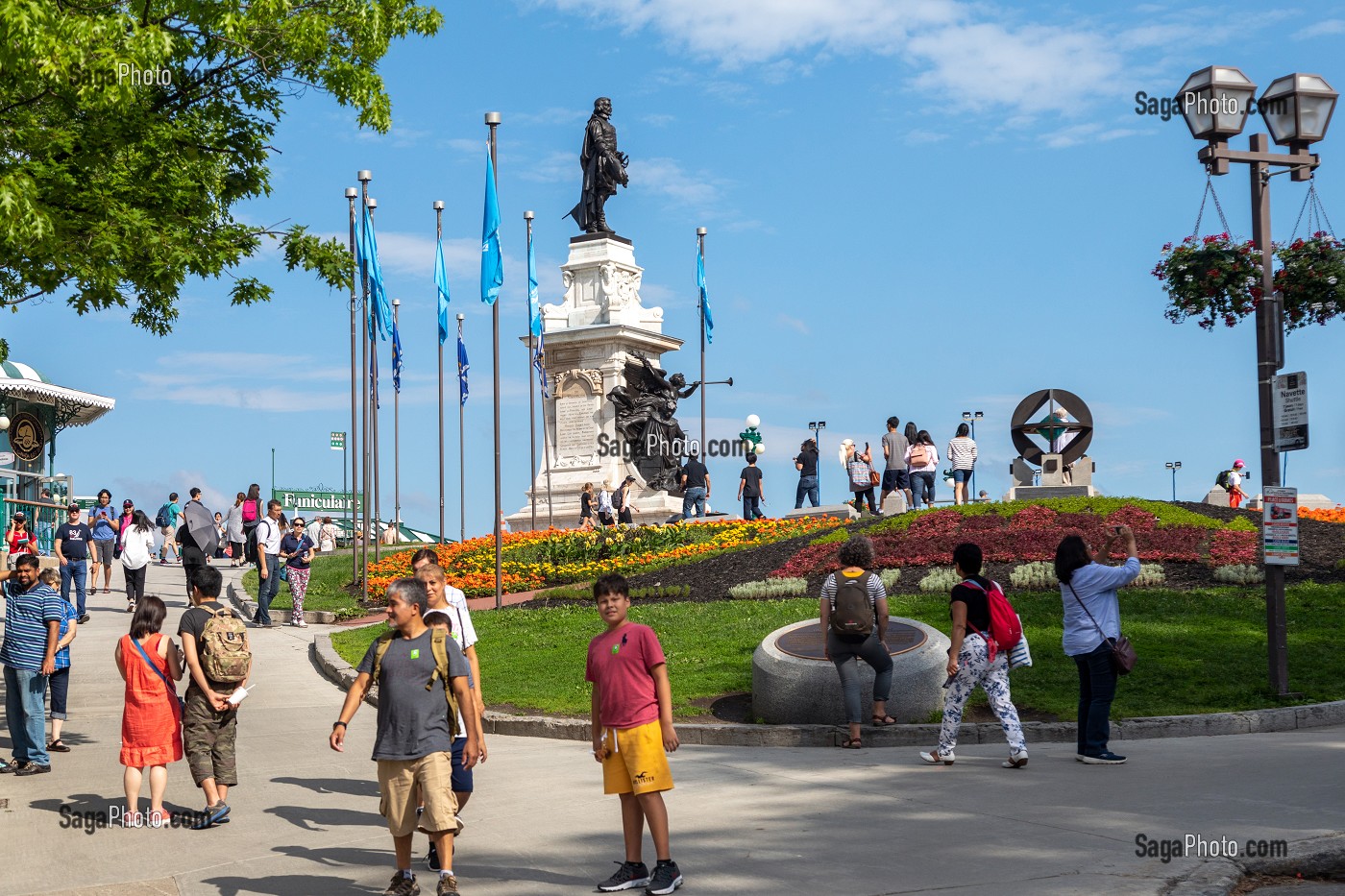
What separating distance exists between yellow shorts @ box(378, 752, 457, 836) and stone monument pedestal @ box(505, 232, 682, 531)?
27327 millimetres

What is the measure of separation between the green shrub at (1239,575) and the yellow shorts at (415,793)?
14.1 meters

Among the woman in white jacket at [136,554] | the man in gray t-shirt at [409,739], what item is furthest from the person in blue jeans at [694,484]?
the man in gray t-shirt at [409,739]

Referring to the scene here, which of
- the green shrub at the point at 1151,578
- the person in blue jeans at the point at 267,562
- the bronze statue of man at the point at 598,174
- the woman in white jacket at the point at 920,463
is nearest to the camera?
the green shrub at the point at 1151,578

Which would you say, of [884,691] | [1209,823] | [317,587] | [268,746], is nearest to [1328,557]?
[884,691]

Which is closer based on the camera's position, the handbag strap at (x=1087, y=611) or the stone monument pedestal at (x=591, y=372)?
the handbag strap at (x=1087, y=611)

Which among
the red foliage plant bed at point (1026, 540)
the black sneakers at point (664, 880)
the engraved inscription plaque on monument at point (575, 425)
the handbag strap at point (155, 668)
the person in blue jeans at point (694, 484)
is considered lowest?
the black sneakers at point (664, 880)

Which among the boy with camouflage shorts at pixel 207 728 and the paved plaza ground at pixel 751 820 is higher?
the boy with camouflage shorts at pixel 207 728

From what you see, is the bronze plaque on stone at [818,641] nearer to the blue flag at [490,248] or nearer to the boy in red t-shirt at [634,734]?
the boy in red t-shirt at [634,734]

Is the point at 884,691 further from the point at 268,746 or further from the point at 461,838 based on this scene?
the point at 268,746

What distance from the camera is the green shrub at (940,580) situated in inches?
730

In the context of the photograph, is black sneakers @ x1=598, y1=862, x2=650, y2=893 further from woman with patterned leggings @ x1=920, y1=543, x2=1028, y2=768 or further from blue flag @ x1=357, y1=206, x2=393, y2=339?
blue flag @ x1=357, y1=206, x2=393, y2=339

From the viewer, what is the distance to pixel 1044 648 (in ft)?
46.9

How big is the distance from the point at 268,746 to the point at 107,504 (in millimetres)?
16957

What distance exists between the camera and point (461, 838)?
27.1 ft
